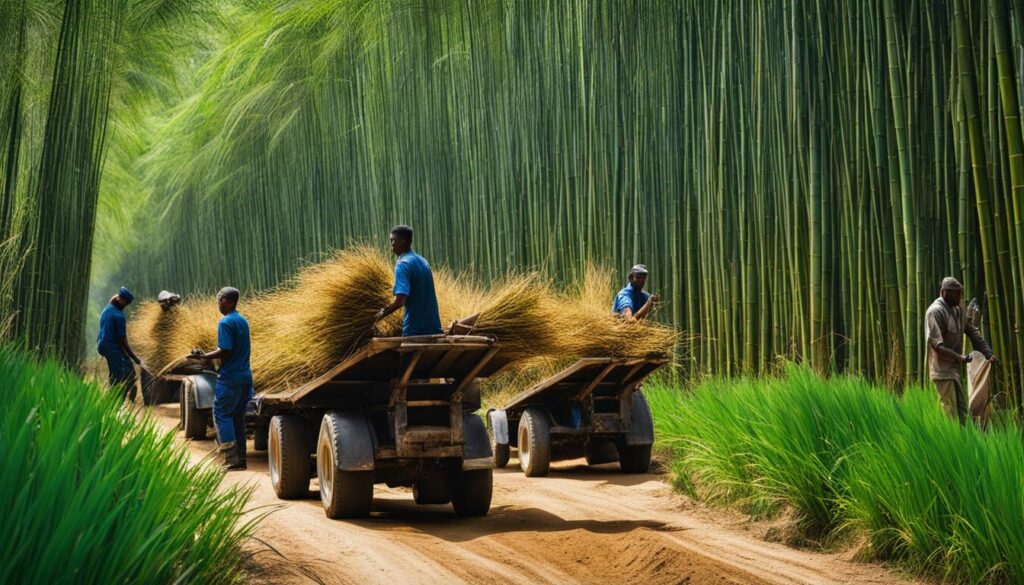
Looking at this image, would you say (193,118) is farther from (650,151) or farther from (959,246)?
(959,246)

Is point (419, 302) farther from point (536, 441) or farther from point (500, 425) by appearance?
point (536, 441)

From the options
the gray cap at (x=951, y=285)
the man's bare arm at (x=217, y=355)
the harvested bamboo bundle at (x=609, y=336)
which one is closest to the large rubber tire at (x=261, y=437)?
the man's bare arm at (x=217, y=355)

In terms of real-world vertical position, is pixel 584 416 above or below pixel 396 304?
below

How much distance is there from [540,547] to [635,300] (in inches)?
143

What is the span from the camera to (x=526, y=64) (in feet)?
37.8

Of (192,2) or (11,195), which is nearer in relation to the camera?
(11,195)

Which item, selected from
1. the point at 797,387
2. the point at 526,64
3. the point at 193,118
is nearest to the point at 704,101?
the point at 526,64

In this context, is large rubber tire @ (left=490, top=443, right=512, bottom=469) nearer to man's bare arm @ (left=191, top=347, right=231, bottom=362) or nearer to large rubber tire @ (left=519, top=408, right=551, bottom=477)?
large rubber tire @ (left=519, top=408, right=551, bottom=477)

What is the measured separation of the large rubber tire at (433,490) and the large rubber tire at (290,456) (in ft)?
2.32

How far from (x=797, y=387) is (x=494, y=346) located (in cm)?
175

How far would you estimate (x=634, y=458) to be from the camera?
7.94m

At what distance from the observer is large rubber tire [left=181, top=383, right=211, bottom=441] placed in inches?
401

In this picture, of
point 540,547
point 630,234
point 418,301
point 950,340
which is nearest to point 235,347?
point 418,301

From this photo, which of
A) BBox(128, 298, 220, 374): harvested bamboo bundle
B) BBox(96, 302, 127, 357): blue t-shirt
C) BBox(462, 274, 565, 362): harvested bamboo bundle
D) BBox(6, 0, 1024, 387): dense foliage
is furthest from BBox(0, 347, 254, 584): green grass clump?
BBox(96, 302, 127, 357): blue t-shirt
